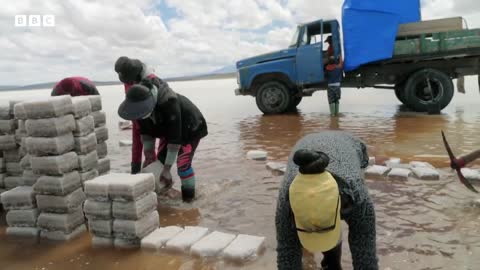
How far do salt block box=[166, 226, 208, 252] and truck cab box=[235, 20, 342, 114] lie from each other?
8.74 metres

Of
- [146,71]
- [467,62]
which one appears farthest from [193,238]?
[467,62]

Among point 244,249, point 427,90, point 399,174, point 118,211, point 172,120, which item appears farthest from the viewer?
point 427,90

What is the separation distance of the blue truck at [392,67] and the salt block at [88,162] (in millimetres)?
8496

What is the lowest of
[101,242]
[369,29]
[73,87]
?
[101,242]

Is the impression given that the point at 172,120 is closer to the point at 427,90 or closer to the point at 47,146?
the point at 47,146

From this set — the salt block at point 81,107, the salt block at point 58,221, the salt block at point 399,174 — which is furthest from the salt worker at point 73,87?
the salt block at point 399,174

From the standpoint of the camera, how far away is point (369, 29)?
35.4ft

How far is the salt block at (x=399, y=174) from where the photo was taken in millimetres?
5090

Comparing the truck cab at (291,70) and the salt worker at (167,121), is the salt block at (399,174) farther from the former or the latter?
the truck cab at (291,70)

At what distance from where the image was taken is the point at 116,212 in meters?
3.54

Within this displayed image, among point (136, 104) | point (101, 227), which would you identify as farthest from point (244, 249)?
point (136, 104)

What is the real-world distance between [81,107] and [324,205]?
119 inches

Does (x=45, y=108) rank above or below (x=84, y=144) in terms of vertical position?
above

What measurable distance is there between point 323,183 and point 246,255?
1538mm
